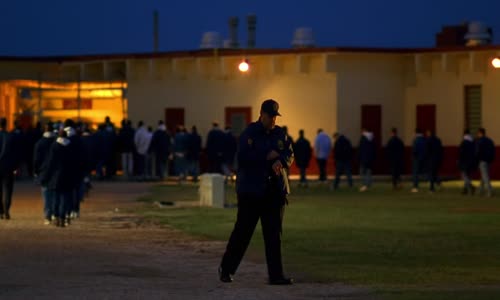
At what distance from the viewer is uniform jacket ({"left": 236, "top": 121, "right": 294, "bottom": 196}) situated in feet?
46.9

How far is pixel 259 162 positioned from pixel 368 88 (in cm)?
3279

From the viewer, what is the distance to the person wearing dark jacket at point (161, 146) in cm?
4394

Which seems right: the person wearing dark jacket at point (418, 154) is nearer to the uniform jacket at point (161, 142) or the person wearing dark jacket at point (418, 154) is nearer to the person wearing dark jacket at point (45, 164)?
the uniform jacket at point (161, 142)

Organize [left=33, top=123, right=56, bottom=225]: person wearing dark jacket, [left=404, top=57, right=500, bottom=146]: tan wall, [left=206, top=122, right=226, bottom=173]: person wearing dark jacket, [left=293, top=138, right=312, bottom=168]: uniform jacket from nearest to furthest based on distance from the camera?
1. [left=33, top=123, right=56, bottom=225]: person wearing dark jacket
2. [left=293, top=138, right=312, bottom=168]: uniform jacket
3. [left=206, top=122, right=226, bottom=173]: person wearing dark jacket
4. [left=404, top=57, right=500, bottom=146]: tan wall

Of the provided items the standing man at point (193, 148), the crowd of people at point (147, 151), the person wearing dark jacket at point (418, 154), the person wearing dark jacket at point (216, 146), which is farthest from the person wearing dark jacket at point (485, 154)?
the standing man at point (193, 148)

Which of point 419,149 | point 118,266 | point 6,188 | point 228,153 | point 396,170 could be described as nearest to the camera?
point 118,266

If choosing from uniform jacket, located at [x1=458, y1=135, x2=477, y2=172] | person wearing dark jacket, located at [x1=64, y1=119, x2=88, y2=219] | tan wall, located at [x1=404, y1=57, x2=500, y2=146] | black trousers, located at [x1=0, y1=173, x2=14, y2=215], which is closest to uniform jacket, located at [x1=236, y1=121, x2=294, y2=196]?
person wearing dark jacket, located at [x1=64, y1=119, x2=88, y2=219]

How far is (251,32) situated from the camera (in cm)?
5409

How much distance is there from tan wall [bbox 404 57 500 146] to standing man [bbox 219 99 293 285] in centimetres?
3191

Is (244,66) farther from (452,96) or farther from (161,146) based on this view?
(452,96)

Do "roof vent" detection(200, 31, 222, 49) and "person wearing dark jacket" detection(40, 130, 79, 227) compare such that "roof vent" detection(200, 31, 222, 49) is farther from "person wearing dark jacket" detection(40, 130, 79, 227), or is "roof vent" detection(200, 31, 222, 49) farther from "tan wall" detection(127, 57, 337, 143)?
"person wearing dark jacket" detection(40, 130, 79, 227)

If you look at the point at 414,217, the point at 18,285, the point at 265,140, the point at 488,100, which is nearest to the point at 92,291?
the point at 18,285

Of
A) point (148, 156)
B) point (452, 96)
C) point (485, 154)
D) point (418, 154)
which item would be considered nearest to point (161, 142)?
point (148, 156)

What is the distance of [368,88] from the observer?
46.8 m
